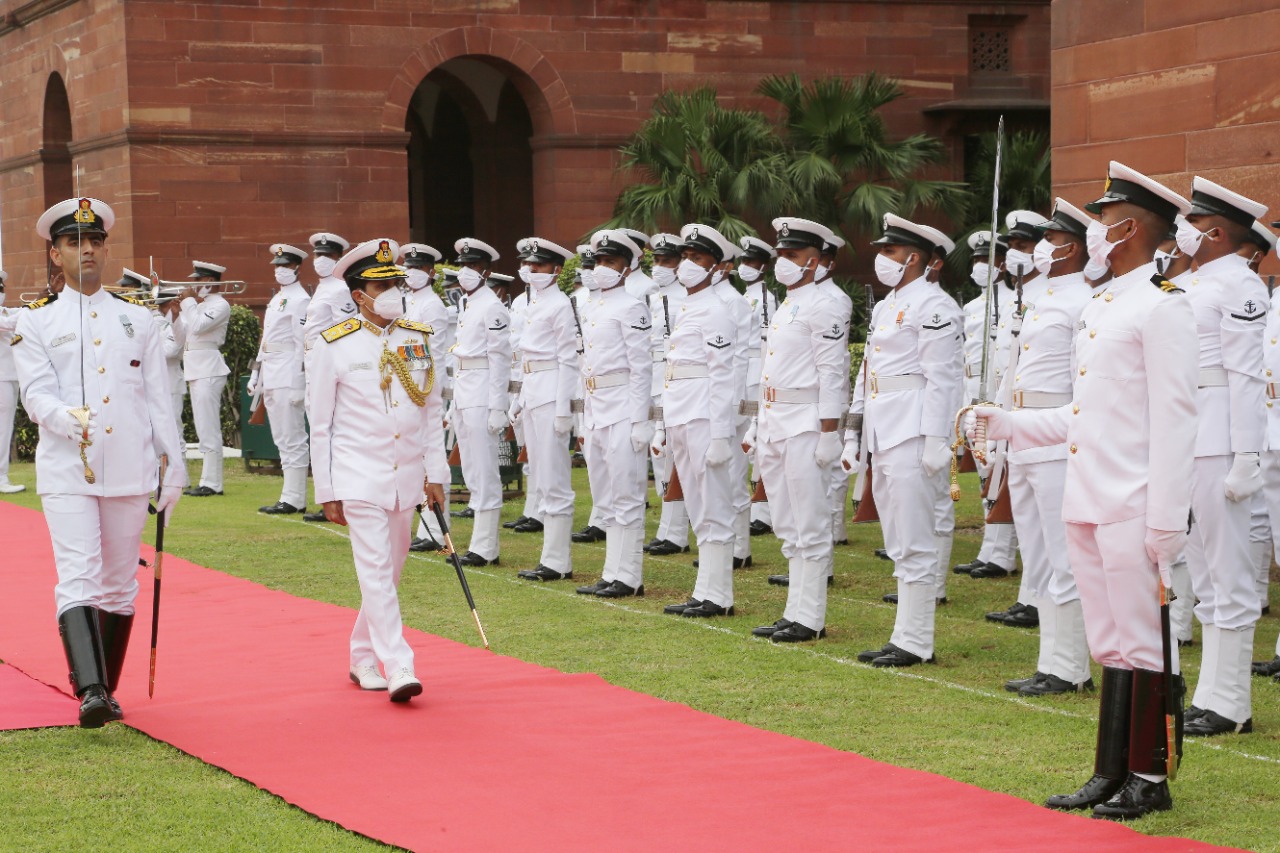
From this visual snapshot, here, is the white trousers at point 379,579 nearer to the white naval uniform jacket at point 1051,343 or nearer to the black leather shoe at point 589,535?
the white naval uniform jacket at point 1051,343

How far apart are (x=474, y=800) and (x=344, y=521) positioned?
6.43ft

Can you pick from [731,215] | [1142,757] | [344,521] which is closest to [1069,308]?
[1142,757]

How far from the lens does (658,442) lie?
425 inches

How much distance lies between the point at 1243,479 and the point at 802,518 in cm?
257

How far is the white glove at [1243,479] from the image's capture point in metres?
7.48

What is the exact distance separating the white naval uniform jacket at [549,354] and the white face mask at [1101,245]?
19.7 ft

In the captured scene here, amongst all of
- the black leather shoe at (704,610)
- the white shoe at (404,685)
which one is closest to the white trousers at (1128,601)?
the white shoe at (404,685)

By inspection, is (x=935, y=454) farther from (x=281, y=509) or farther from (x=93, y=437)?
(x=281, y=509)

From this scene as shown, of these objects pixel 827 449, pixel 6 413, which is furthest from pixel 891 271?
pixel 6 413

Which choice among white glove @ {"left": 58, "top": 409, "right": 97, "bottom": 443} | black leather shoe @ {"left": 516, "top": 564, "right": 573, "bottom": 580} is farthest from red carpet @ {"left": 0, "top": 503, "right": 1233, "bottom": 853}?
black leather shoe @ {"left": 516, "top": 564, "right": 573, "bottom": 580}

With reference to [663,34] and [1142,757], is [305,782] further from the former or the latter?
[663,34]

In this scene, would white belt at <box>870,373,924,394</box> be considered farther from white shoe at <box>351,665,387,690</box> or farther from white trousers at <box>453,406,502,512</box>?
white trousers at <box>453,406,502,512</box>

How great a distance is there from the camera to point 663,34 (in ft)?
78.5

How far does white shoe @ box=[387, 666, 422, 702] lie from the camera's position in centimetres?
759
